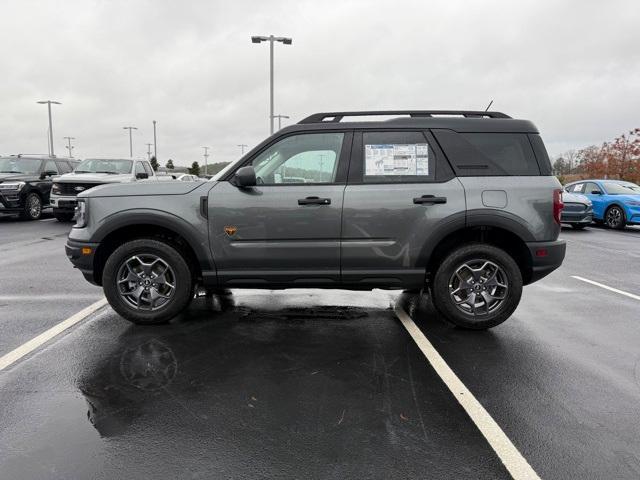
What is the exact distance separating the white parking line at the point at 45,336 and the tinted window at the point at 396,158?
3.23 metres

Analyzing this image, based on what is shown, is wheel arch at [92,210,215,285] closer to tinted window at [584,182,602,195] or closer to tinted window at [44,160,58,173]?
tinted window at [44,160,58,173]

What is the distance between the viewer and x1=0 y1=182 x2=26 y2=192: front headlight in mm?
13830

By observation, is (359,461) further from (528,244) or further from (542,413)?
(528,244)

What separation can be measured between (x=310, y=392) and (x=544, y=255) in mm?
2647

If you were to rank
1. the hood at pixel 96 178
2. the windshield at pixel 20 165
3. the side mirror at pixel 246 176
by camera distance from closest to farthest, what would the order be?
the side mirror at pixel 246 176
the hood at pixel 96 178
the windshield at pixel 20 165

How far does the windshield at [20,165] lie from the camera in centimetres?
1497

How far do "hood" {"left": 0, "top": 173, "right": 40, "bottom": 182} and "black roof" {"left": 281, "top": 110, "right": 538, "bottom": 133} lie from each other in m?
13.3

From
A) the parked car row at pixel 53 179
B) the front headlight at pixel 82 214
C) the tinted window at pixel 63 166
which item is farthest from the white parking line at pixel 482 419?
the tinted window at pixel 63 166

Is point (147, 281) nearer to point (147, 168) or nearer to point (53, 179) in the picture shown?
point (53, 179)

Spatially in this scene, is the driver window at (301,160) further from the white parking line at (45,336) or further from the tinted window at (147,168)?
the tinted window at (147,168)

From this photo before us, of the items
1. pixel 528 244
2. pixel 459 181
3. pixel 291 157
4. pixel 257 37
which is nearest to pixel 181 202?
pixel 291 157

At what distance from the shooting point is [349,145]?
4375 millimetres

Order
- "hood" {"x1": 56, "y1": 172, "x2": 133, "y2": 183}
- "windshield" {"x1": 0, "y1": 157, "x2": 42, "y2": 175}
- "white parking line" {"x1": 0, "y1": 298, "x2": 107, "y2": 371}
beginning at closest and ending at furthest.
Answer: "white parking line" {"x1": 0, "y1": 298, "x2": 107, "y2": 371}, "hood" {"x1": 56, "y1": 172, "x2": 133, "y2": 183}, "windshield" {"x1": 0, "y1": 157, "x2": 42, "y2": 175}

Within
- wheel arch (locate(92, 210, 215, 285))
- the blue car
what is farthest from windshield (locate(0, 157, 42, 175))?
the blue car
